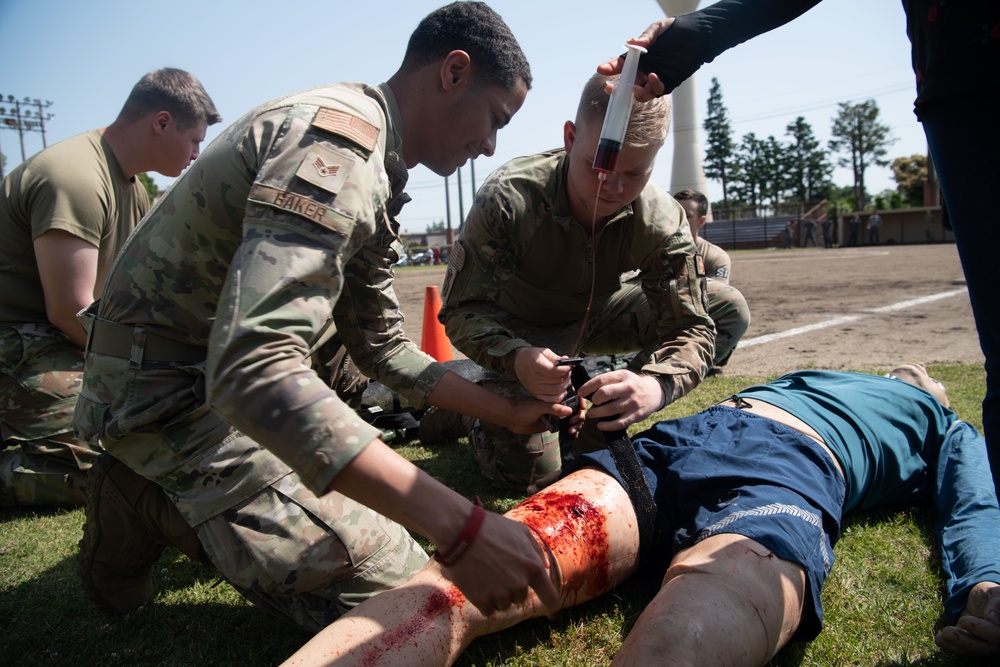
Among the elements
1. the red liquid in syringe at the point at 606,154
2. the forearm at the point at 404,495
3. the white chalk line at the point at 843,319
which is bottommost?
the white chalk line at the point at 843,319

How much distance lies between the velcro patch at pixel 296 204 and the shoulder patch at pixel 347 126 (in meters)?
0.24

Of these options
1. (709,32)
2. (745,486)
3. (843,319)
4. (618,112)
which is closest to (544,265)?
(618,112)

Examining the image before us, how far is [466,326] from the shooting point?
3.46 meters

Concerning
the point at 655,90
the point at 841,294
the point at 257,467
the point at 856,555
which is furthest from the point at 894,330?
the point at 257,467

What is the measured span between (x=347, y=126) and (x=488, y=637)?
1599 mm

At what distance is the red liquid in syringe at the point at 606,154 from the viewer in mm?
2611

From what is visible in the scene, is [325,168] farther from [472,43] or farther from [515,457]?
[515,457]

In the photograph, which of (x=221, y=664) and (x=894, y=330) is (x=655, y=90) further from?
(x=894, y=330)

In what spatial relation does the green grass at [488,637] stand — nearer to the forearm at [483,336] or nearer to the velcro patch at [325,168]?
the forearm at [483,336]

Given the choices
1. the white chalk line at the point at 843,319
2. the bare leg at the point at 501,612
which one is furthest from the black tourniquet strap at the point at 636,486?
the white chalk line at the point at 843,319

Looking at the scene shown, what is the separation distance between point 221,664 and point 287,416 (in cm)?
120

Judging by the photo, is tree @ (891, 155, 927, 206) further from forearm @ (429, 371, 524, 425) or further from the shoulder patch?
the shoulder patch

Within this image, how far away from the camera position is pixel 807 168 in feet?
247

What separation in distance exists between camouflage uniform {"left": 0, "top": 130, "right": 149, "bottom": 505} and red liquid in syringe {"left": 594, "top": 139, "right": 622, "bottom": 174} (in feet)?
8.46
